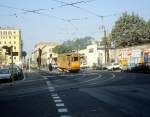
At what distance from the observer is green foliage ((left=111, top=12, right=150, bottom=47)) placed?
97312mm

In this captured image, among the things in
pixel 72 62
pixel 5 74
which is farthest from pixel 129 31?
pixel 5 74

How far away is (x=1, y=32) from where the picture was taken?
17938cm

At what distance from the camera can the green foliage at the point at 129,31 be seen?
9731 cm

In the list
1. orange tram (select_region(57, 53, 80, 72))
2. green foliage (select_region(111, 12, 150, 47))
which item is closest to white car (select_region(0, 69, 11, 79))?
orange tram (select_region(57, 53, 80, 72))

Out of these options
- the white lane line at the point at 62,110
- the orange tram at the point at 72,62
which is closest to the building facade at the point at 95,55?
the orange tram at the point at 72,62

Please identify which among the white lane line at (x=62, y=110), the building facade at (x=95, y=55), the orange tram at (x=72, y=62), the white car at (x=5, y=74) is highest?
the building facade at (x=95, y=55)

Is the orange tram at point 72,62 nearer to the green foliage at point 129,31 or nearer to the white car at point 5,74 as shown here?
the white car at point 5,74

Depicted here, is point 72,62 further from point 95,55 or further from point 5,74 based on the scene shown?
point 95,55

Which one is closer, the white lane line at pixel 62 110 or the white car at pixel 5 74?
the white lane line at pixel 62 110

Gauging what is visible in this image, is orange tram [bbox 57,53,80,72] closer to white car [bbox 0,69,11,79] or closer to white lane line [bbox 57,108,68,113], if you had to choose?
white car [bbox 0,69,11,79]

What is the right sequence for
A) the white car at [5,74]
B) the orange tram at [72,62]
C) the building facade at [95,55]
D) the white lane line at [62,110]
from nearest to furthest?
the white lane line at [62,110]
the white car at [5,74]
the orange tram at [72,62]
the building facade at [95,55]

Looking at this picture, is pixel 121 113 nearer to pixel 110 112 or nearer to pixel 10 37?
pixel 110 112

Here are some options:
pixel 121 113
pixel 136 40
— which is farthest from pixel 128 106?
pixel 136 40

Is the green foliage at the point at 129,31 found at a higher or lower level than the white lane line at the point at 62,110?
higher
